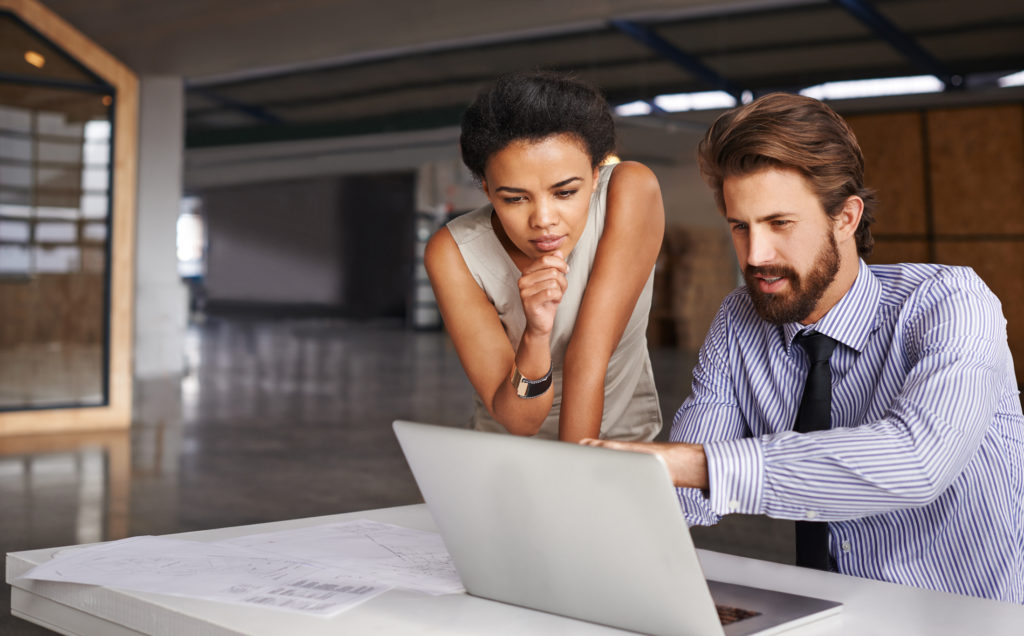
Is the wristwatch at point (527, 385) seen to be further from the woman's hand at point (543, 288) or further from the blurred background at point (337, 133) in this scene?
the blurred background at point (337, 133)

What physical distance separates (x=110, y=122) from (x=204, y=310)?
17.5 meters

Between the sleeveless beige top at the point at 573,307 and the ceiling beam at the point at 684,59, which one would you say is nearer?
the sleeveless beige top at the point at 573,307

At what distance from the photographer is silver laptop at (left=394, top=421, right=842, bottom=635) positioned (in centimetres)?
83

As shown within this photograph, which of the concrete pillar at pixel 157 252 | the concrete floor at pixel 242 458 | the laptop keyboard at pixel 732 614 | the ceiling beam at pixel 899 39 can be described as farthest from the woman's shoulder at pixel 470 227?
the concrete pillar at pixel 157 252

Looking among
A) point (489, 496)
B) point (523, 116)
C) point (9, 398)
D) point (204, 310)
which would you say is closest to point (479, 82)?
point (9, 398)

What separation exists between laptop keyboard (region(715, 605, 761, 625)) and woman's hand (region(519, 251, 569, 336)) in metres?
0.60

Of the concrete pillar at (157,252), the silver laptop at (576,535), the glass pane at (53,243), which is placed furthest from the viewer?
the concrete pillar at (157,252)

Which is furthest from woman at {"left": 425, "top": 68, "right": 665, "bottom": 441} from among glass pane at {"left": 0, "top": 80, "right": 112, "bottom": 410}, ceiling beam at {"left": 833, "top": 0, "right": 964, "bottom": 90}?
ceiling beam at {"left": 833, "top": 0, "right": 964, "bottom": 90}

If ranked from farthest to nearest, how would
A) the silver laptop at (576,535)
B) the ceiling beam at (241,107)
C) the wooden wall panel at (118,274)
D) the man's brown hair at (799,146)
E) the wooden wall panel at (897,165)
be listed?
1. the ceiling beam at (241,107)
2. the wooden wall panel at (897,165)
3. the wooden wall panel at (118,274)
4. the man's brown hair at (799,146)
5. the silver laptop at (576,535)

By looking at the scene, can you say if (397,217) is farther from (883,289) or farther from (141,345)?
(883,289)

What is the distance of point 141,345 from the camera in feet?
34.3

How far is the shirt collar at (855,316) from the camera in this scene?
1.34m

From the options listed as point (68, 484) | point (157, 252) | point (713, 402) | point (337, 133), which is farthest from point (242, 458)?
point (337, 133)

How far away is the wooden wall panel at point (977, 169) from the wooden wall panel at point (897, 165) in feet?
0.34
